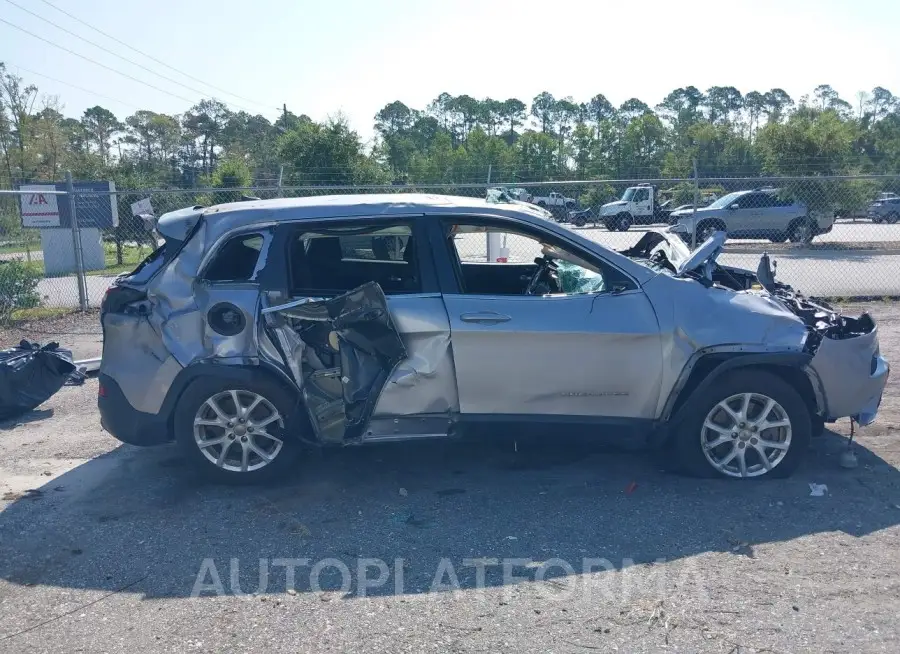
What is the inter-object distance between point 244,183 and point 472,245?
20481mm

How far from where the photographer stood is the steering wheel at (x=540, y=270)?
5691mm

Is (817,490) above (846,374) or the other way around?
the other way around

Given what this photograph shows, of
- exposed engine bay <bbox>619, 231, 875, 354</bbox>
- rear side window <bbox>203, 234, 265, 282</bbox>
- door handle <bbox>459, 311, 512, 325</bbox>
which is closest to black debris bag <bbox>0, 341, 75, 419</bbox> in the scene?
rear side window <bbox>203, 234, 265, 282</bbox>

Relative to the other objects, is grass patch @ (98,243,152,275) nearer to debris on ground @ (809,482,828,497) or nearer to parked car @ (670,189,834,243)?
parked car @ (670,189,834,243)

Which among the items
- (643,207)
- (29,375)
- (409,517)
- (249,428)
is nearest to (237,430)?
(249,428)

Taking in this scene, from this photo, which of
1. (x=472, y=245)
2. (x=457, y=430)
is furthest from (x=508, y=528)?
(x=472, y=245)

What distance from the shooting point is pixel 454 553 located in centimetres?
417

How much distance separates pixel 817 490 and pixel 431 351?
2554 millimetres

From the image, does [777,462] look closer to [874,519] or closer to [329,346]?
[874,519]

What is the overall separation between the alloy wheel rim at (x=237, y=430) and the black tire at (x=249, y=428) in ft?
0.05

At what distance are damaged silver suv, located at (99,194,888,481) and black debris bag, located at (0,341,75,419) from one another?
214 centimetres

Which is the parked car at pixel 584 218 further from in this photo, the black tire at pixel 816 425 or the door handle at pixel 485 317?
the door handle at pixel 485 317

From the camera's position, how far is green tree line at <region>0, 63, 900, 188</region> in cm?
2398

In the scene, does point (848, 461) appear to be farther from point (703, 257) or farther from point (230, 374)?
point (230, 374)
